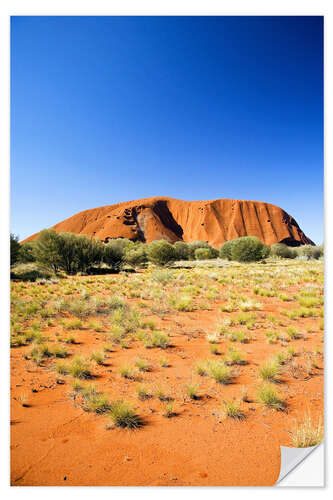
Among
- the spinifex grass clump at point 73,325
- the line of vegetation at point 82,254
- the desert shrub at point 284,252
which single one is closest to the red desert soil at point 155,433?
the spinifex grass clump at point 73,325

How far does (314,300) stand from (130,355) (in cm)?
665

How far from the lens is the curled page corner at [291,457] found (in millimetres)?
1958

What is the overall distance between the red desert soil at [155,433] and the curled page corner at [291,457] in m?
0.06

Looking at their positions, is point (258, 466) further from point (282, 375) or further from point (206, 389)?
point (282, 375)

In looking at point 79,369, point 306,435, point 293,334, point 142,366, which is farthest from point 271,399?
point 293,334

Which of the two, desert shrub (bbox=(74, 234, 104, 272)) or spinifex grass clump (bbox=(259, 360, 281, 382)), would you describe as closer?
spinifex grass clump (bbox=(259, 360, 281, 382))

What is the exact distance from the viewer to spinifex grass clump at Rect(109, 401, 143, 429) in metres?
2.35

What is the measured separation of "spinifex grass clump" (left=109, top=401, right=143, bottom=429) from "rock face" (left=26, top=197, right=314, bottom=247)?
58.5 meters

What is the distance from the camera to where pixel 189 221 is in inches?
2813

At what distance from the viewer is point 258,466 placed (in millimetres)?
1887

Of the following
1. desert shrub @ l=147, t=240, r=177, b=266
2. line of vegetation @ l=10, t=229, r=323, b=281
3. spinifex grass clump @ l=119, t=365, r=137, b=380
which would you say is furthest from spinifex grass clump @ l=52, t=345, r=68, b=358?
desert shrub @ l=147, t=240, r=177, b=266

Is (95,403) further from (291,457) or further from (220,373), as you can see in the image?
(291,457)

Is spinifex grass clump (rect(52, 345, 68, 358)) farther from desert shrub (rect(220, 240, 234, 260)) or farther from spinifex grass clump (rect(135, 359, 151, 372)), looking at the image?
desert shrub (rect(220, 240, 234, 260))
